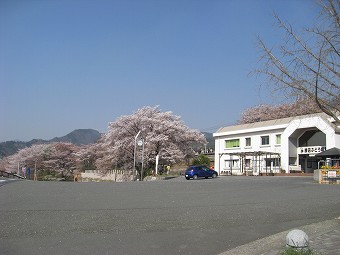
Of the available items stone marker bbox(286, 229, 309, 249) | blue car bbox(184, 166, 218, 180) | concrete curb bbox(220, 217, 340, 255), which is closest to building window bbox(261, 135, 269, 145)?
blue car bbox(184, 166, 218, 180)

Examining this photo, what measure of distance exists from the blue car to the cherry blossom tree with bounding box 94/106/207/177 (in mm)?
11365

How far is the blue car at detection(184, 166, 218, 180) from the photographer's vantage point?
38.8m

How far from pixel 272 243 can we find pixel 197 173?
104 ft

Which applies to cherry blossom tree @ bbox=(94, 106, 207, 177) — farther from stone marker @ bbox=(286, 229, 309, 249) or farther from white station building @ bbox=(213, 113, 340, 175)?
stone marker @ bbox=(286, 229, 309, 249)

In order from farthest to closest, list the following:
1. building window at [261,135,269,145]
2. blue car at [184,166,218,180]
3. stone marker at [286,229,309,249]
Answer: building window at [261,135,269,145] → blue car at [184,166,218,180] → stone marker at [286,229,309,249]

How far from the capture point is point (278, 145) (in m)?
51.4

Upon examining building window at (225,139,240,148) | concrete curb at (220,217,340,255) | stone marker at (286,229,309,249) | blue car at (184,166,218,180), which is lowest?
concrete curb at (220,217,340,255)

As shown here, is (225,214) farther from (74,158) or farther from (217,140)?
(74,158)

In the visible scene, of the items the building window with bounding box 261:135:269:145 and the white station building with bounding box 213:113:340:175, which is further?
the building window with bounding box 261:135:269:145

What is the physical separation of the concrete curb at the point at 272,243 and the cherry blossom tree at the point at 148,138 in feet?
135

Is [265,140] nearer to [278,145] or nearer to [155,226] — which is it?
[278,145]

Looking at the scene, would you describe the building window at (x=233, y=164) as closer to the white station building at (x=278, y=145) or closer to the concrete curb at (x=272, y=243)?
the white station building at (x=278, y=145)

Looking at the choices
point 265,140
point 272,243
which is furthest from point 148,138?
point 272,243

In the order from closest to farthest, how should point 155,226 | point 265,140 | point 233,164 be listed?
1. point 155,226
2. point 265,140
3. point 233,164
